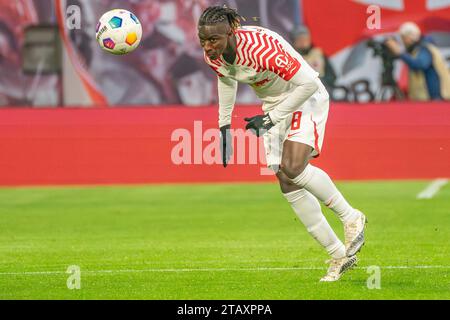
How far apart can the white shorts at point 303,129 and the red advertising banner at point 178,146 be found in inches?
372

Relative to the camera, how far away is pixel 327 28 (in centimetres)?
2605

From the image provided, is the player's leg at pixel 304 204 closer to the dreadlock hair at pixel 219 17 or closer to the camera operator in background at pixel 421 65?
the dreadlock hair at pixel 219 17

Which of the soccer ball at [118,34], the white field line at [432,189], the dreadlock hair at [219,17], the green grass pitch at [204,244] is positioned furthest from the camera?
the white field line at [432,189]

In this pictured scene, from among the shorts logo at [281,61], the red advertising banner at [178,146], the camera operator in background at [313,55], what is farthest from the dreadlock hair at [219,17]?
the camera operator in background at [313,55]

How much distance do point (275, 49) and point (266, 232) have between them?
15.8 feet

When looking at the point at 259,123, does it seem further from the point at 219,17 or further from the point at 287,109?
the point at 219,17

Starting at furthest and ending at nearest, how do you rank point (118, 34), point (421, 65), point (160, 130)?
point (421, 65) → point (160, 130) → point (118, 34)

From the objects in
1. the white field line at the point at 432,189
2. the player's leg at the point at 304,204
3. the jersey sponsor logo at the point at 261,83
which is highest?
the jersey sponsor logo at the point at 261,83

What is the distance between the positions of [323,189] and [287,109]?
716 millimetres

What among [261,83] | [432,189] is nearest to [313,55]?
[432,189]

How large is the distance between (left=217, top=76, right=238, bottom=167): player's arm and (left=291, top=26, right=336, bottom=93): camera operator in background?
13.7 meters

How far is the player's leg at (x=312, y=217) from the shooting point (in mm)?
10055

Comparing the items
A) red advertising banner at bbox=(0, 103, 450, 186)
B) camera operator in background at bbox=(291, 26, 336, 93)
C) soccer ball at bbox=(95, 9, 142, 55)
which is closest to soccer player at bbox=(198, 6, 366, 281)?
soccer ball at bbox=(95, 9, 142, 55)

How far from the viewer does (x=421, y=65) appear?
25125mm
